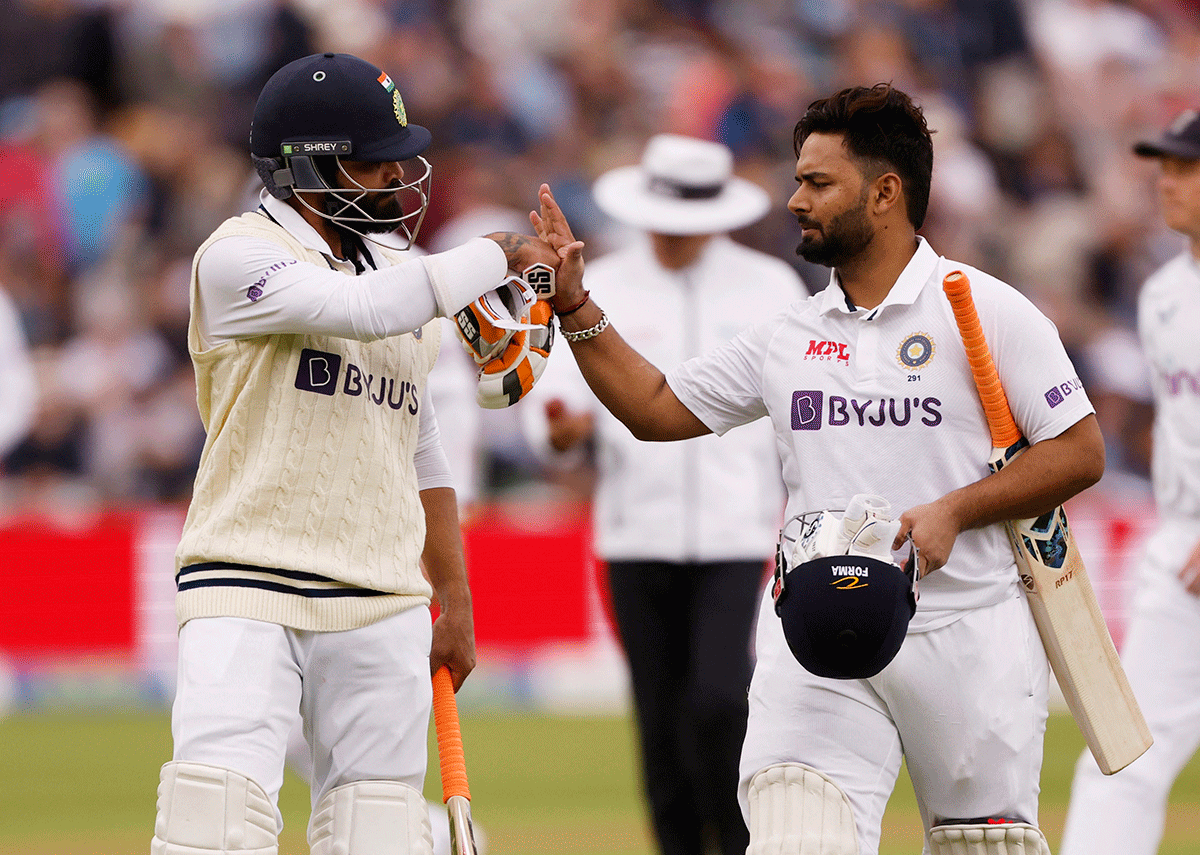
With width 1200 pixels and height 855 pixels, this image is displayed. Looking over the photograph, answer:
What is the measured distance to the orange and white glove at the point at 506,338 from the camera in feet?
13.7

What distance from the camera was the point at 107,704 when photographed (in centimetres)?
1065

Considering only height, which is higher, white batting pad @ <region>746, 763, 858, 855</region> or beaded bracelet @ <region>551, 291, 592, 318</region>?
beaded bracelet @ <region>551, 291, 592, 318</region>

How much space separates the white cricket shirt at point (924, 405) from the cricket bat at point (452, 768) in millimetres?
1059

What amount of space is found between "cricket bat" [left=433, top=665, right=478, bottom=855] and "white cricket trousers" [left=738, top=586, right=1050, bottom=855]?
2.36 feet

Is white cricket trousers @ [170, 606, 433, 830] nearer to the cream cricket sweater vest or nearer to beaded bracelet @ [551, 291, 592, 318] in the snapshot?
the cream cricket sweater vest

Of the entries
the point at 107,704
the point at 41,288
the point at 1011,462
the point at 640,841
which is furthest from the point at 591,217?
the point at 1011,462

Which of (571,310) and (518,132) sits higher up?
(518,132)

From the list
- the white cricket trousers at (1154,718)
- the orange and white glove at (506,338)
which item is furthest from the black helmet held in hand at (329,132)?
the white cricket trousers at (1154,718)

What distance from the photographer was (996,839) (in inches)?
159

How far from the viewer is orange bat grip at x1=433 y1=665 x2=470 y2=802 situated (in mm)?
4430

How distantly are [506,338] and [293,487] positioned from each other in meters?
0.62

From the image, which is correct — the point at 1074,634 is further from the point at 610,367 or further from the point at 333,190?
the point at 333,190

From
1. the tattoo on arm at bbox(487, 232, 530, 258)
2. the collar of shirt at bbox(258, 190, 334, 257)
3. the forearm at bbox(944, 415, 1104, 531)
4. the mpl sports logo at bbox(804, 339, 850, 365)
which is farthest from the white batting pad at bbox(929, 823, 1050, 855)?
the collar of shirt at bbox(258, 190, 334, 257)

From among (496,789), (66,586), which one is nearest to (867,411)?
(496,789)
